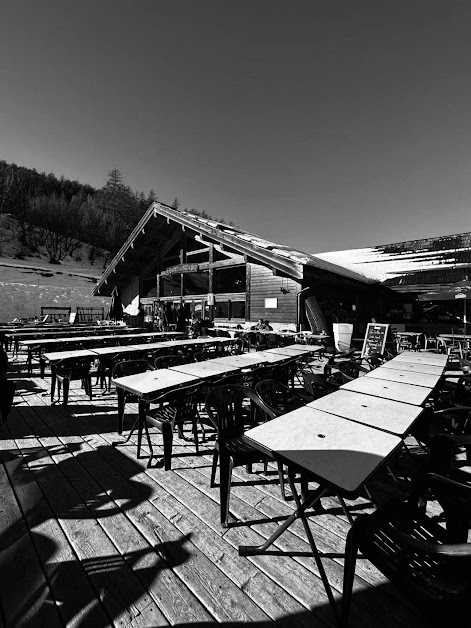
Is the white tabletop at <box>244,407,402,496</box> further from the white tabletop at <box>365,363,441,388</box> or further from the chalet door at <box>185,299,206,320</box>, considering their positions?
the chalet door at <box>185,299,206,320</box>

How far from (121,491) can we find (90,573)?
79 centimetres

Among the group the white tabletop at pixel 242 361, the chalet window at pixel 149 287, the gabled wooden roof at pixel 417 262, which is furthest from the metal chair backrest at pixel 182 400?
the chalet window at pixel 149 287

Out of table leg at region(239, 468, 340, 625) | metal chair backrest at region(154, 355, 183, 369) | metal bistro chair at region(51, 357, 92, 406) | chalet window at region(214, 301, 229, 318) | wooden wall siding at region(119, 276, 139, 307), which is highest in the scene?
wooden wall siding at region(119, 276, 139, 307)

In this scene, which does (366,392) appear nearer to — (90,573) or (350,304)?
(90,573)

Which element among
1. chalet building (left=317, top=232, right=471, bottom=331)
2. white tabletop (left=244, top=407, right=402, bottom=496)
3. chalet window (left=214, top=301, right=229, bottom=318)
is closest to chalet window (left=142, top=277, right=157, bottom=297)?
chalet window (left=214, top=301, right=229, bottom=318)

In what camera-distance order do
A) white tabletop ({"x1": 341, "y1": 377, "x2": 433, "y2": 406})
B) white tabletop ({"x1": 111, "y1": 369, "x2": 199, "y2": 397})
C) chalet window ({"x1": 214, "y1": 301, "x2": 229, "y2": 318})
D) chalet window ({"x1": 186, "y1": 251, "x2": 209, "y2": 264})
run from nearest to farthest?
1. white tabletop ({"x1": 341, "y1": 377, "x2": 433, "y2": 406})
2. white tabletop ({"x1": 111, "y1": 369, "x2": 199, "y2": 397})
3. chalet window ({"x1": 214, "y1": 301, "x2": 229, "y2": 318})
4. chalet window ({"x1": 186, "y1": 251, "x2": 209, "y2": 264})

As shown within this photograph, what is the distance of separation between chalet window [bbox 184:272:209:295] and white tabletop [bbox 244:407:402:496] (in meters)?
14.1

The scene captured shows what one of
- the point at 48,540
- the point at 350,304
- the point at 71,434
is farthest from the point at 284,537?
the point at 350,304

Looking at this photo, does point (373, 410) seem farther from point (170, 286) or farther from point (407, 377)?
point (170, 286)

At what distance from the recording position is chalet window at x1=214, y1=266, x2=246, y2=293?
15066mm

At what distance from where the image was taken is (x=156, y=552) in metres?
1.82

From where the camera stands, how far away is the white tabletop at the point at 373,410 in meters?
2.00

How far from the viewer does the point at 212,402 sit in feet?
8.77

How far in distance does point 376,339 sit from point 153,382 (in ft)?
25.9
